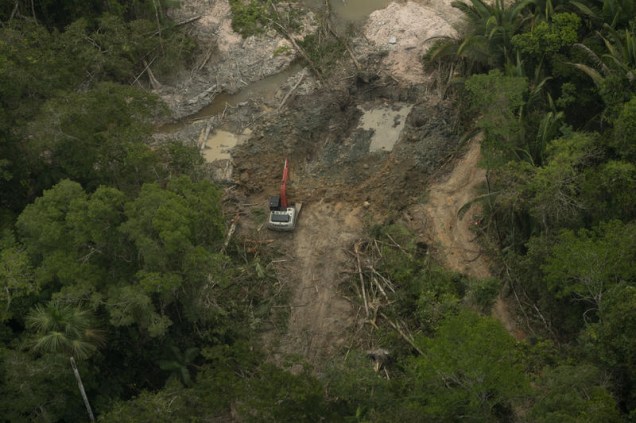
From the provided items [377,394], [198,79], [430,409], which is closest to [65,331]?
[377,394]

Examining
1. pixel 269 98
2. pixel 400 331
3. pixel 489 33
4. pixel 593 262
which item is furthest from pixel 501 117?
pixel 269 98

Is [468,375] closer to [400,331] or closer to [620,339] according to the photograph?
[620,339]

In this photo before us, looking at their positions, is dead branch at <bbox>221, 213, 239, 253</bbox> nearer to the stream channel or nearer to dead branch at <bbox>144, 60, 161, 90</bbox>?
the stream channel

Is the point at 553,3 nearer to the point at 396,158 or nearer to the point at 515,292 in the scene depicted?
the point at 396,158

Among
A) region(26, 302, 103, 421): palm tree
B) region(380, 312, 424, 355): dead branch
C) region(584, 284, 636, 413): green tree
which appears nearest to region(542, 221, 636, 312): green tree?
region(584, 284, 636, 413): green tree

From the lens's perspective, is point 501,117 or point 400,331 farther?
point 501,117
